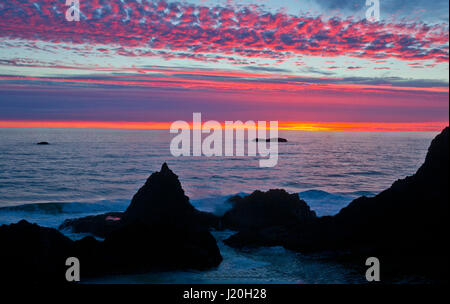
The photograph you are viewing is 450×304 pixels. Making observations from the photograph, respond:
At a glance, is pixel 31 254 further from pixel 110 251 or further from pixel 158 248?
pixel 158 248

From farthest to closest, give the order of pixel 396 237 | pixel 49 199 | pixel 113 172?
pixel 113 172 → pixel 49 199 → pixel 396 237

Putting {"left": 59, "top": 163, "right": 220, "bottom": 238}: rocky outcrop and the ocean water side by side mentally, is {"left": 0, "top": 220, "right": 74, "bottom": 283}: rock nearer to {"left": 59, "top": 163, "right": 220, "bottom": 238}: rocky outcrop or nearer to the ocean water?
the ocean water

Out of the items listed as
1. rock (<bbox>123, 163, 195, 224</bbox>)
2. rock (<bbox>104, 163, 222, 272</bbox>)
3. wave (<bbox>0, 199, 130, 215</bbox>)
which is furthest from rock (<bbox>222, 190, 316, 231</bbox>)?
wave (<bbox>0, 199, 130, 215</bbox>)

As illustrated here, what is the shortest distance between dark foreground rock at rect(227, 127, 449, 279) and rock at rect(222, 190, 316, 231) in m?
3.54

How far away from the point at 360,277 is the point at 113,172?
48374mm

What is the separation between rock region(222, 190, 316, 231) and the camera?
71.6 feet

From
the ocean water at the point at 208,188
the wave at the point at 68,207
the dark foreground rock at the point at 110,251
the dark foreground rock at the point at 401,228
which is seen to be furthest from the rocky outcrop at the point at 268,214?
the wave at the point at 68,207

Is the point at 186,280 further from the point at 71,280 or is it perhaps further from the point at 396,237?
the point at 396,237

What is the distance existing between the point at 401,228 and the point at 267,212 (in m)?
8.64

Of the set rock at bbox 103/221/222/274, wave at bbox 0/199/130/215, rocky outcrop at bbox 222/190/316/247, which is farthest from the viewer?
wave at bbox 0/199/130/215

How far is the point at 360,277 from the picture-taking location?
13.9 meters

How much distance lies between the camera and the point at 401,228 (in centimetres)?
1519

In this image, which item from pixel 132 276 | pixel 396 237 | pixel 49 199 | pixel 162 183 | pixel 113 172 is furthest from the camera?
pixel 113 172
